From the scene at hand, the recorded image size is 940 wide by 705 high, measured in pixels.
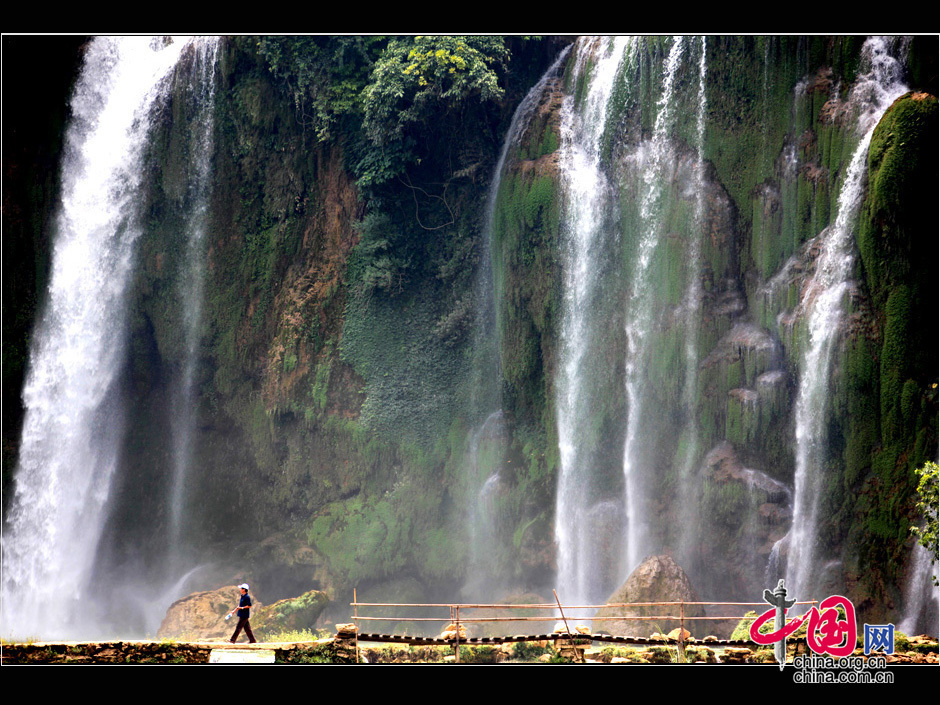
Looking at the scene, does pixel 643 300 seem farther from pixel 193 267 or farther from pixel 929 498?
pixel 193 267

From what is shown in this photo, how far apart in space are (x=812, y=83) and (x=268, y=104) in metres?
12.6

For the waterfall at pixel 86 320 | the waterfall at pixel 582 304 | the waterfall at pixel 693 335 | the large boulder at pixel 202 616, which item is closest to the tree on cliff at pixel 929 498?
the waterfall at pixel 693 335

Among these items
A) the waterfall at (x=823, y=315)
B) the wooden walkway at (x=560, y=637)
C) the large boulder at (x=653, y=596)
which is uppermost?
the waterfall at (x=823, y=315)

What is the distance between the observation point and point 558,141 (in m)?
20.5

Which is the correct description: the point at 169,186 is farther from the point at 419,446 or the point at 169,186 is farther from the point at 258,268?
the point at 419,446

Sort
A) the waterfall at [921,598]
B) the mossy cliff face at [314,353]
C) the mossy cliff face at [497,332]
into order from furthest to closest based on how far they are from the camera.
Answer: the mossy cliff face at [314,353] < the mossy cliff face at [497,332] < the waterfall at [921,598]

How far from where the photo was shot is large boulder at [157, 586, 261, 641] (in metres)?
20.2

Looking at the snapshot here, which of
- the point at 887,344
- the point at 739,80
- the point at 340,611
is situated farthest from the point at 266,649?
the point at 739,80

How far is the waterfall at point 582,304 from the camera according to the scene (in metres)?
19.8

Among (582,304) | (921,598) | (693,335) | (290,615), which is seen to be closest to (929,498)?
(921,598)

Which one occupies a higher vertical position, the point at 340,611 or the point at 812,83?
the point at 812,83

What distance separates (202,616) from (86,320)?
786 cm

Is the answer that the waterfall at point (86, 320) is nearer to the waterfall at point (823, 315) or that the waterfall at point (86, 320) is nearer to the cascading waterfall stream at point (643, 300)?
the cascading waterfall stream at point (643, 300)

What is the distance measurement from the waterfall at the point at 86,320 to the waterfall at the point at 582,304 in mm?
10330
